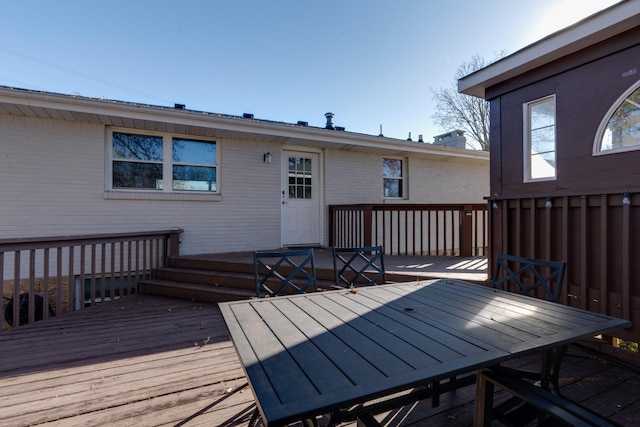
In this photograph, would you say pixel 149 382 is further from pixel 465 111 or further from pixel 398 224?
pixel 465 111

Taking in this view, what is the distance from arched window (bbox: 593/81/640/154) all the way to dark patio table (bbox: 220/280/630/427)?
3.01 m

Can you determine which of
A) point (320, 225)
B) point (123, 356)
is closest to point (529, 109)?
point (320, 225)

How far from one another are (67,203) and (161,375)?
13.6ft

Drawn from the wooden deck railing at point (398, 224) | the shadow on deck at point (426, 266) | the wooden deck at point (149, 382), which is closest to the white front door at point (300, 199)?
the wooden deck railing at point (398, 224)

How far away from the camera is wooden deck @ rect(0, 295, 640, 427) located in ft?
6.22

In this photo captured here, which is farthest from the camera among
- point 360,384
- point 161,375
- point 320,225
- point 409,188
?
point 409,188

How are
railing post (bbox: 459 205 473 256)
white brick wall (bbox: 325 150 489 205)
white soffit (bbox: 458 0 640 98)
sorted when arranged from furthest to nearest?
white brick wall (bbox: 325 150 489 205) → railing post (bbox: 459 205 473 256) → white soffit (bbox: 458 0 640 98)

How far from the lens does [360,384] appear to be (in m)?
0.99

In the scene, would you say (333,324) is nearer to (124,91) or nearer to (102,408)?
(102,408)

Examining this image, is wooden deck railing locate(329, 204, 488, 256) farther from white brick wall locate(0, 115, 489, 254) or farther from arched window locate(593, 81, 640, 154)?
arched window locate(593, 81, 640, 154)

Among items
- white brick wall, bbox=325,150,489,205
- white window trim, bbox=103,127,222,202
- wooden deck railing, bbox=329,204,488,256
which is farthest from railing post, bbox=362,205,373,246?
white window trim, bbox=103,127,222,202

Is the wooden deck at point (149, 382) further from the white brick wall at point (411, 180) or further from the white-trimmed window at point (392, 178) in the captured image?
the white-trimmed window at point (392, 178)

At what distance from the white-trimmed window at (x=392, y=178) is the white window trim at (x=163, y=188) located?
13.4 ft

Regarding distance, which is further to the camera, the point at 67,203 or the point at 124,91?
the point at 124,91
